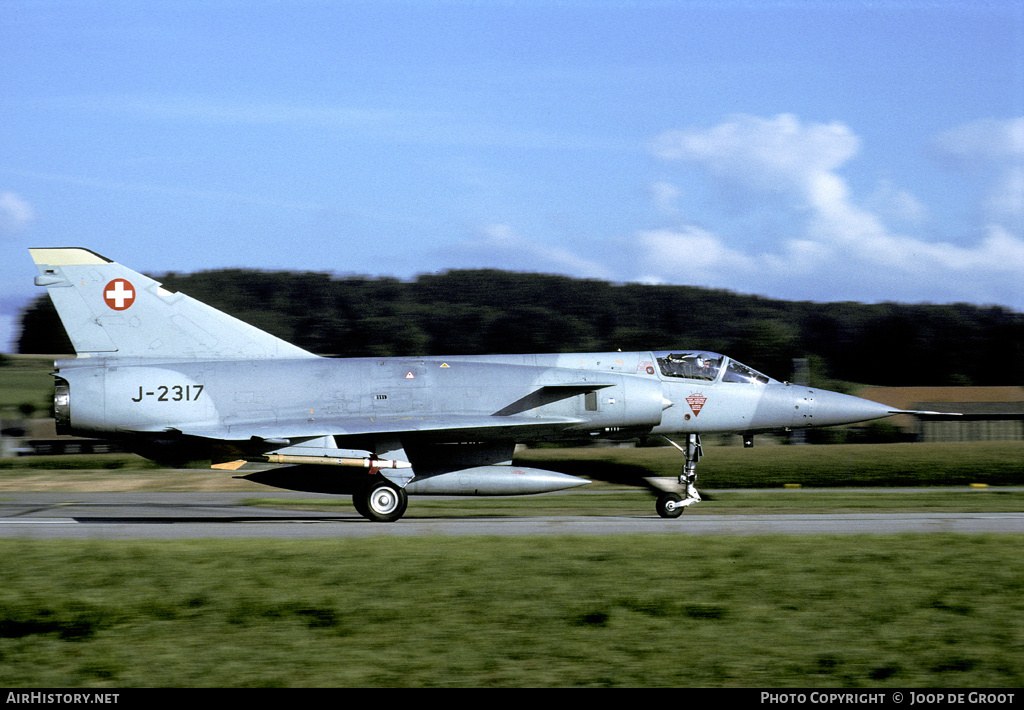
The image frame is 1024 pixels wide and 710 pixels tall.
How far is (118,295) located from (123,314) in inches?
13.1

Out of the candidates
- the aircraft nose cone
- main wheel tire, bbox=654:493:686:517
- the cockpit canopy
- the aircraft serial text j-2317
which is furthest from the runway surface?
A: the cockpit canopy

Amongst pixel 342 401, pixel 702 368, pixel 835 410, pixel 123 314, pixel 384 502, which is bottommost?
pixel 384 502

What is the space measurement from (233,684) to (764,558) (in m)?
5.80

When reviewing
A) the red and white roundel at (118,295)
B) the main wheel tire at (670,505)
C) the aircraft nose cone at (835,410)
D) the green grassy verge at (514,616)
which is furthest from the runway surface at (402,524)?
the red and white roundel at (118,295)

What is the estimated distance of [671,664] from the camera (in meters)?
6.14

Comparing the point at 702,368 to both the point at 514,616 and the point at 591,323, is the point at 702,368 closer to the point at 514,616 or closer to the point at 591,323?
Result: the point at 514,616

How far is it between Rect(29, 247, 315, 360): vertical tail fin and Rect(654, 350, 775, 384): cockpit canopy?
7.42 metres

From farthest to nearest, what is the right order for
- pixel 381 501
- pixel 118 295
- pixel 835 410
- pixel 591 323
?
pixel 591 323 → pixel 835 410 → pixel 118 295 → pixel 381 501

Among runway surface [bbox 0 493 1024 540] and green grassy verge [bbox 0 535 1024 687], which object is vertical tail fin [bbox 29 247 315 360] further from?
green grassy verge [bbox 0 535 1024 687]

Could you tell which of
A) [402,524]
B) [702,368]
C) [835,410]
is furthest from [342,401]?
[835,410]

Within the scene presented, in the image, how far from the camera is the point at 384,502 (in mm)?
15703

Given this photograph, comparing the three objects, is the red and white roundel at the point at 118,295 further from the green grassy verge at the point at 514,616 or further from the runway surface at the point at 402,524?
the green grassy verge at the point at 514,616
